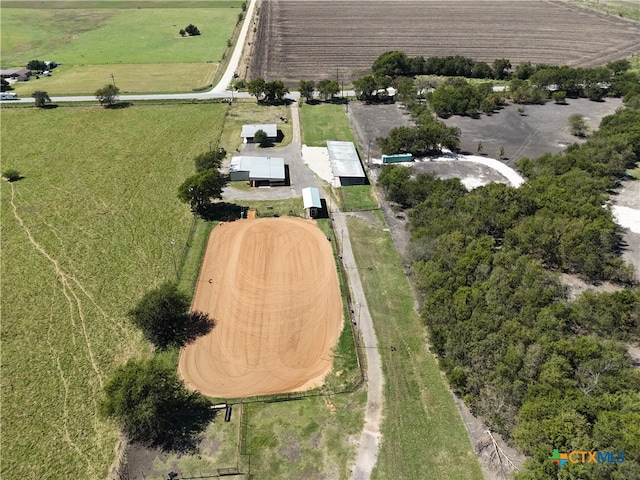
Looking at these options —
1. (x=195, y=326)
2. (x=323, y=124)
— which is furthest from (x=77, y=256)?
(x=323, y=124)

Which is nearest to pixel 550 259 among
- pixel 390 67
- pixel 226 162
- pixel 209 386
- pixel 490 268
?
pixel 490 268

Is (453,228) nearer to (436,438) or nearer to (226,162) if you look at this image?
(436,438)

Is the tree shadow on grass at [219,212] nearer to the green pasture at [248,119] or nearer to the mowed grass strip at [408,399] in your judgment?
the green pasture at [248,119]

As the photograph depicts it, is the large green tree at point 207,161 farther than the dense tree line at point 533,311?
Yes

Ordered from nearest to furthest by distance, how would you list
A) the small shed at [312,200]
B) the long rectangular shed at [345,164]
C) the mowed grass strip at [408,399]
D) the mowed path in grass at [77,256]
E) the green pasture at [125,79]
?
1. the mowed grass strip at [408,399]
2. the mowed path in grass at [77,256]
3. the small shed at [312,200]
4. the long rectangular shed at [345,164]
5. the green pasture at [125,79]

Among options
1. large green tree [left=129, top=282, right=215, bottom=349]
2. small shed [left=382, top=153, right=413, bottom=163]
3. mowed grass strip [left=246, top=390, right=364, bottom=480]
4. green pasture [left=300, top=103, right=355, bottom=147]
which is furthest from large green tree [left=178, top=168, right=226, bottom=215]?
mowed grass strip [left=246, top=390, right=364, bottom=480]

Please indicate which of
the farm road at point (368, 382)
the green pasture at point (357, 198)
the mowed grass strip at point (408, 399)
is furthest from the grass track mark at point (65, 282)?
the green pasture at point (357, 198)

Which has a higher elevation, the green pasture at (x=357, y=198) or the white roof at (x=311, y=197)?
the white roof at (x=311, y=197)

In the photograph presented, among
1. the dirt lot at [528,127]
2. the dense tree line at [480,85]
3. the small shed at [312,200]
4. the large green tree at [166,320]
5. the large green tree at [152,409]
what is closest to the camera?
the large green tree at [152,409]
